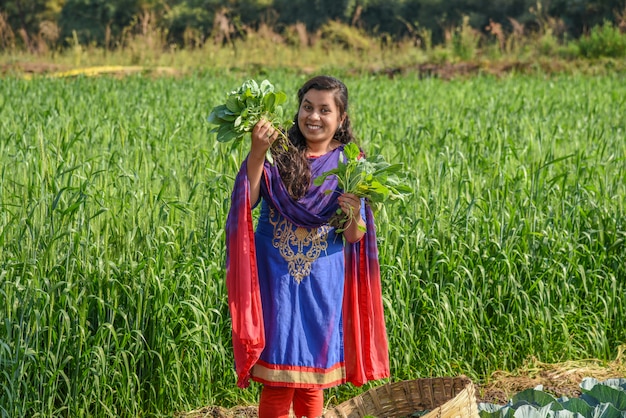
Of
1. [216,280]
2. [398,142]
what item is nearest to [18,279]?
[216,280]

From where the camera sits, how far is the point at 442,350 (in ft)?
13.0

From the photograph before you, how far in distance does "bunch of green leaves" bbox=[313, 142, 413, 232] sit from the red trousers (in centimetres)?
62

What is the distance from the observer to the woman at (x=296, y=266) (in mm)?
2781

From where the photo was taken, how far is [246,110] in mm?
2656

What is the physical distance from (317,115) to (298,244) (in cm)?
42

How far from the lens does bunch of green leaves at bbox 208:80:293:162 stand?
267cm

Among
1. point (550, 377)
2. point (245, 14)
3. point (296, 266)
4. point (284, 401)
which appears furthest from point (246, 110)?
point (245, 14)

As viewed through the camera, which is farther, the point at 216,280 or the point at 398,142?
the point at 398,142

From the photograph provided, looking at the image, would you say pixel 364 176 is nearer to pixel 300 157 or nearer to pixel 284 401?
pixel 300 157

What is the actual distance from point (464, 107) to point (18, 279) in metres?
6.57

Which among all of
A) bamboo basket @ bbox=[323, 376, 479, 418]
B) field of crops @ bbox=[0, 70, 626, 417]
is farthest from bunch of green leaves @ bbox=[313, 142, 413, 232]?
field of crops @ bbox=[0, 70, 626, 417]

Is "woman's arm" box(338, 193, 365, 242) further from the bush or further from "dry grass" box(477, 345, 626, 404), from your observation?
the bush

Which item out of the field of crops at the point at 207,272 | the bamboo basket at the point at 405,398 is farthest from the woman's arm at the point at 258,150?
the field of crops at the point at 207,272

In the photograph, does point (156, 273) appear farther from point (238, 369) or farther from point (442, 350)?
point (442, 350)
